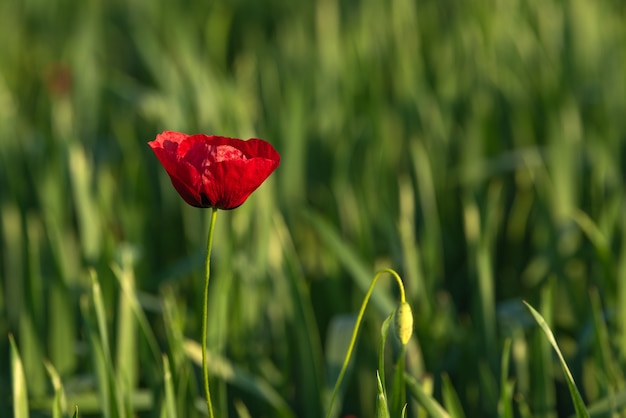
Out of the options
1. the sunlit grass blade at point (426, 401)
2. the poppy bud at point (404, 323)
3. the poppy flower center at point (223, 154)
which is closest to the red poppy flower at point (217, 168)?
the poppy flower center at point (223, 154)

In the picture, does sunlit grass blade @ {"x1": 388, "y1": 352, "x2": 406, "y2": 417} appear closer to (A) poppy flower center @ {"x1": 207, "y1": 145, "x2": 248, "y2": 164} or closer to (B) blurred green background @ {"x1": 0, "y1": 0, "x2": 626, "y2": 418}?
(B) blurred green background @ {"x1": 0, "y1": 0, "x2": 626, "y2": 418}

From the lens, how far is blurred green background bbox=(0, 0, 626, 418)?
1.14 m

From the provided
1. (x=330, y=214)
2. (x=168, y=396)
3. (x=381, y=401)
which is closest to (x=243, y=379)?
(x=168, y=396)

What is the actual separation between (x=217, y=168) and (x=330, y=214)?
895 mm

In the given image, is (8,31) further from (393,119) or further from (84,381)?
(84,381)

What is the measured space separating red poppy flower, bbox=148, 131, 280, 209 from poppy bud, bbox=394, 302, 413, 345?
15 centimetres

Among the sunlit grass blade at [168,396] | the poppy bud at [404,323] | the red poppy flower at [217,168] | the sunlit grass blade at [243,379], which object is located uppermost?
the red poppy flower at [217,168]

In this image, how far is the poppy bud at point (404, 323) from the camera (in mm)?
745

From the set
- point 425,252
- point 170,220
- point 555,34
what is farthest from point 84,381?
point 555,34

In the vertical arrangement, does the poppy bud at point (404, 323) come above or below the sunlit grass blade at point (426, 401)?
above

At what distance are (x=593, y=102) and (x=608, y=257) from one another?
889mm

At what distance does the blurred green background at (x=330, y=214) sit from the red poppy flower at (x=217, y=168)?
233 mm

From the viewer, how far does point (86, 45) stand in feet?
7.47

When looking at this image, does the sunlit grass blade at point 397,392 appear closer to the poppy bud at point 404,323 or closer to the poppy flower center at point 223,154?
the poppy bud at point 404,323
